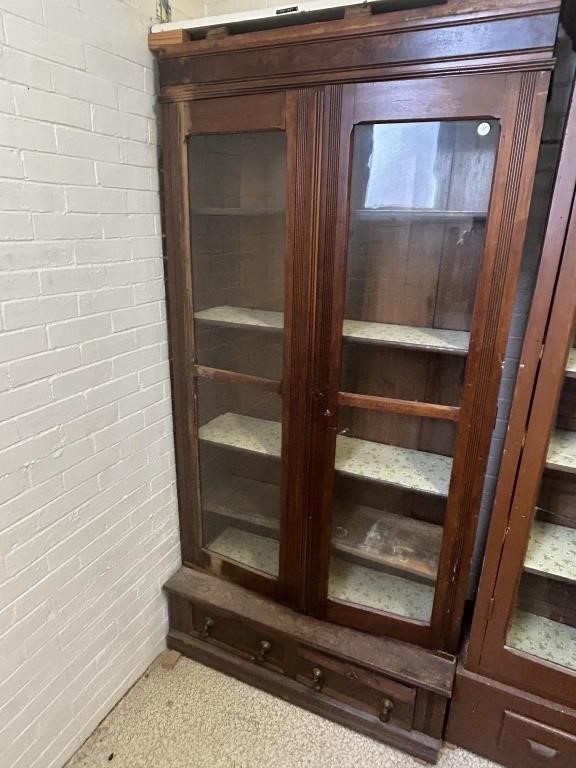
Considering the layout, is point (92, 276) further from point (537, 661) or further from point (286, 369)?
point (537, 661)

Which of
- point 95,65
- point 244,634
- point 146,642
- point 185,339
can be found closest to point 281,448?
point 185,339

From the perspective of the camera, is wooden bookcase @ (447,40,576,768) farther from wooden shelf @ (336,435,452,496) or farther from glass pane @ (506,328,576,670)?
wooden shelf @ (336,435,452,496)

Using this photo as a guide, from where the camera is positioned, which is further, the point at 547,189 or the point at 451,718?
the point at 451,718

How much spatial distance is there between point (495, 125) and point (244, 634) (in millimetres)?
1813

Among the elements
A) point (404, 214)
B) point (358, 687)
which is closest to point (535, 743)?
point (358, 687)

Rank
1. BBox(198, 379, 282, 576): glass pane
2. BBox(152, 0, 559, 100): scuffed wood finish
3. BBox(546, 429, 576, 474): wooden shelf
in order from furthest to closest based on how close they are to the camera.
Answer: BBox(198, 379, 282, 576): glass pane, BBox(546, 429, 576, 474): wooden shelf, BBox(152, 0, 559, 100): scuffed wood finish

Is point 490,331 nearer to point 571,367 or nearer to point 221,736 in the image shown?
point 571,367

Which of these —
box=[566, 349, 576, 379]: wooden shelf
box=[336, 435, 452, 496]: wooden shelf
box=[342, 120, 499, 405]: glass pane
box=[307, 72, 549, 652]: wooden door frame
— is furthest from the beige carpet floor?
box=[566, 349, 576, 379]: wooden shelf

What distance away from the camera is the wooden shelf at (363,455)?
1577mm

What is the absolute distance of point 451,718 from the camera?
5.19 feet

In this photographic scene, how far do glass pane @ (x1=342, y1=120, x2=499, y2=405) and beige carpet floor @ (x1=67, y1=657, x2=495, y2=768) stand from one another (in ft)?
3.87

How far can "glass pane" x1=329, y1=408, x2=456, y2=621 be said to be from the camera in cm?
161

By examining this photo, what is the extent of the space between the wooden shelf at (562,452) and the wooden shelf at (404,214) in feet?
2.32

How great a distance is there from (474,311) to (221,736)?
1.60m
